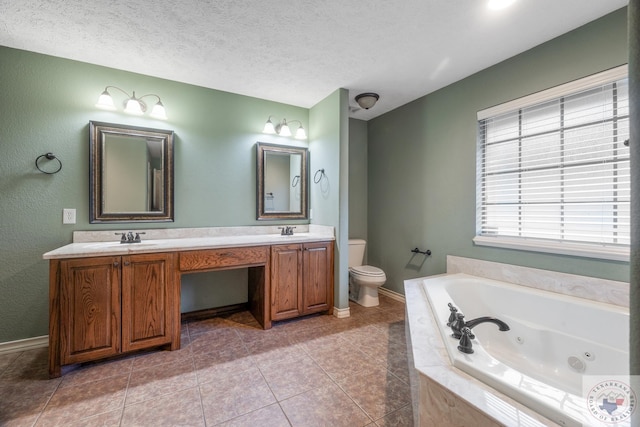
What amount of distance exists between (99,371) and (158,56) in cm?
245

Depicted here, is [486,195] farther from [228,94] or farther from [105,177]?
[105,177]

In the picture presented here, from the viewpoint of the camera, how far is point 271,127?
10.3ft

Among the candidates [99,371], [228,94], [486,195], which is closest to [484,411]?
[486,195]

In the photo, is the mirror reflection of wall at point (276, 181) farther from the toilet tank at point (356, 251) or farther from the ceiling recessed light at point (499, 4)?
the ceiling recessed light at point (499, 4)

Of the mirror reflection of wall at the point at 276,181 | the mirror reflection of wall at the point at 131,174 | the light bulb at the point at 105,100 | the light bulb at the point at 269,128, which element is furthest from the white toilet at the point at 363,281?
the light bulb at the point at 105,100

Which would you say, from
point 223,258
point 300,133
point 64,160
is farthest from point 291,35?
point 64,160

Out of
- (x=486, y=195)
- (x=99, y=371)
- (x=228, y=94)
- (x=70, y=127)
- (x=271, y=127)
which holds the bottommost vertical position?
(x=99, y=371)

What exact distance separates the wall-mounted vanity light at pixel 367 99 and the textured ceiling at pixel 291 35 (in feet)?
0.97

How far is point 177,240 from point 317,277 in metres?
1.39

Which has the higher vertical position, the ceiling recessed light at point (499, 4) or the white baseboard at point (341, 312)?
the ceiling recessed light at point (499, 4)

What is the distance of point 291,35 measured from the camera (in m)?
2.03

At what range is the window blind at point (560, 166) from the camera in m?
1.78

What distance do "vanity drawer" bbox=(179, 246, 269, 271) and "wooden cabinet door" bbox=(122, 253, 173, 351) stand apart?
13cm

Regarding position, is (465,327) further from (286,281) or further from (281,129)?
(281,129)
